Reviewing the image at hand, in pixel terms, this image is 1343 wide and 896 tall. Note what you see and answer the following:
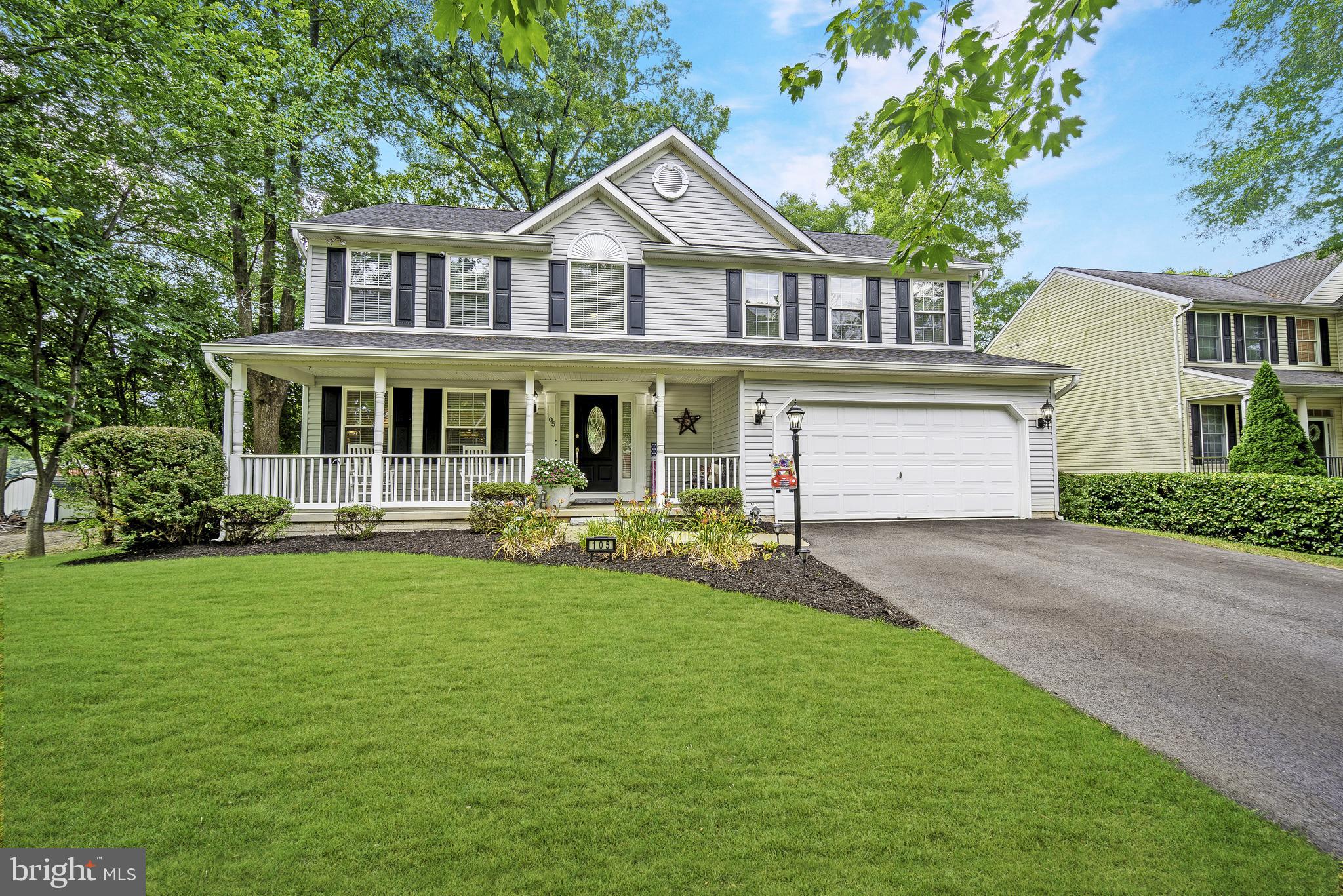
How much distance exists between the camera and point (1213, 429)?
14.9 metres

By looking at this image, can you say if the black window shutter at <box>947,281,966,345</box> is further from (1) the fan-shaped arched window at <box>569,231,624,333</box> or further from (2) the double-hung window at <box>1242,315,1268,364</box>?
(2) the double-hung window at <box>1242,315,1268,364</box>

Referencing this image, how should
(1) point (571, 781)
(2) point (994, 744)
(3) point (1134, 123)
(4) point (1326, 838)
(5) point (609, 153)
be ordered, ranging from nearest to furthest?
(4) point (1326, 838)
(1) point (571, 781)
(2) point (994, 744)
(3) point (1134, 123)
(5) point (609, 153)

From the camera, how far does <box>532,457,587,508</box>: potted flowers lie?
1000cm

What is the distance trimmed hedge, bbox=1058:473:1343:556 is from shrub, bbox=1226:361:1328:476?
1611 millimetres

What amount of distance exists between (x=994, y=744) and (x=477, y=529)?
8033 mm

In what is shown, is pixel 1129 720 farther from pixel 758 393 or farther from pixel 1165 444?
pixel 1165 444

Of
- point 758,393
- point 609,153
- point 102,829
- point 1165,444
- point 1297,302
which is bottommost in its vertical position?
point 102,829

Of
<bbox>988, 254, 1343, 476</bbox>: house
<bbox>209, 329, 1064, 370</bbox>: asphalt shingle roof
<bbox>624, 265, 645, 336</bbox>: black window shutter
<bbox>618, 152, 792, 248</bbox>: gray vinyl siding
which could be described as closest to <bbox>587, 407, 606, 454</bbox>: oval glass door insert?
<bbox>209, 329, 1064, 370</bbox>: asphalt shingle roof

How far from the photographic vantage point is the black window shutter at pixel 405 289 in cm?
1109

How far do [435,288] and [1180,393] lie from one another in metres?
18.8

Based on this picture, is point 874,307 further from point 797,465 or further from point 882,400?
point 797,465

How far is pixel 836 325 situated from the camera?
489 inches

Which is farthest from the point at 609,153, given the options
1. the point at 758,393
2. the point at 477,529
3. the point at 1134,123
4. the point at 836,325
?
the point at 1134,123

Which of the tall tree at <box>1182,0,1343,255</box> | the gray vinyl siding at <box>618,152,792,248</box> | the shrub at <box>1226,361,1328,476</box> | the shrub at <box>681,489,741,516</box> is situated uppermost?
the tall tree at <box>1182,0,1343,255</box>
